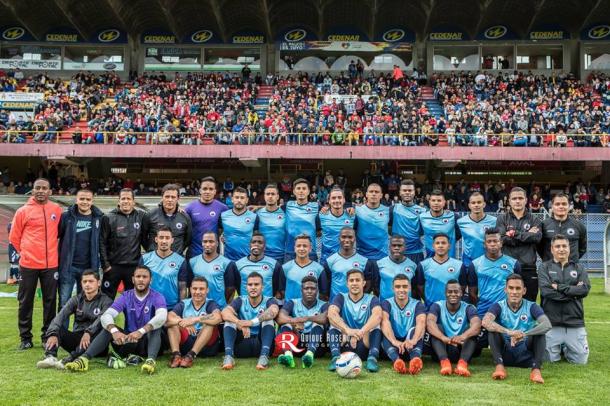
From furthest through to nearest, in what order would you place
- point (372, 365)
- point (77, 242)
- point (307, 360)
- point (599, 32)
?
point (599, 32) < point (77, 242) < point (307, 360) < point (372, 365)

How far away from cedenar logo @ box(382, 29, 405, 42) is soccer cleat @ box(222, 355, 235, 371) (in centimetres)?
3250

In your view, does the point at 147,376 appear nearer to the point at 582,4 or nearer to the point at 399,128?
the point at 399,128

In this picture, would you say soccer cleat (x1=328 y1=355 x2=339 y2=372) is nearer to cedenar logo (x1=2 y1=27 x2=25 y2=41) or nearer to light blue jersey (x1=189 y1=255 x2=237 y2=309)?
light blue jersey (x1=189 y1=255 x2=237 y2=309)

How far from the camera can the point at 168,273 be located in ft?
26.5

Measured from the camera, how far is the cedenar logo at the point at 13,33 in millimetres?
36438

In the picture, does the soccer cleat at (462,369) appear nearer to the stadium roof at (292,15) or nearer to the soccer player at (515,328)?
the soccer player at (515,328)

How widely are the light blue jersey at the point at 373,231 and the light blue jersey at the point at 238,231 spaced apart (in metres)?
1.49

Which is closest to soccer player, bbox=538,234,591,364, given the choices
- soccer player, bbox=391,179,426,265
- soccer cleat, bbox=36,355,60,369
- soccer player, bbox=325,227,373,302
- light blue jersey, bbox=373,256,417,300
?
light blue jersey, bbox=373,256,417,300

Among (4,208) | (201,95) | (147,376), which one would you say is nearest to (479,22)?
(201,95)

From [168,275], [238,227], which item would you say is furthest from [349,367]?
[238,227]

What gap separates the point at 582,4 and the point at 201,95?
20637 millimetres

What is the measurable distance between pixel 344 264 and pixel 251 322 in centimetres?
150

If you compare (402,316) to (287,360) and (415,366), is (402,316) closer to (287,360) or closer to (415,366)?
(415,366)

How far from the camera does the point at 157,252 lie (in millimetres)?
8156
